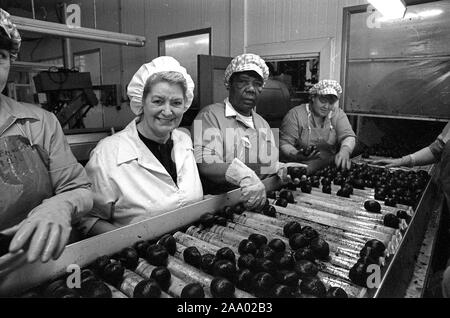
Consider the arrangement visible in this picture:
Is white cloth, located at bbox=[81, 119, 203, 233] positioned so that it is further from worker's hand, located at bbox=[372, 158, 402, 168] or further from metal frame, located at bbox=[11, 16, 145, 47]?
worker's hand, located at bbox=[372, 158, 402, 168]

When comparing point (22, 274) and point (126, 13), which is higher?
point (126, 13)

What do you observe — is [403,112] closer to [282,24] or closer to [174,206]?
[282,24]

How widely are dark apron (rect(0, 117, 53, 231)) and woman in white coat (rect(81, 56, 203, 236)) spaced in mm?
387

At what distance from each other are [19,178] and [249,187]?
3.52 feet

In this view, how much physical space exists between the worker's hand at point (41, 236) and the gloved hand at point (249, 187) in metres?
0.97

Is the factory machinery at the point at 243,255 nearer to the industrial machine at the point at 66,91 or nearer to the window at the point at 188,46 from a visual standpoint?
the industrial machine at the point at 66,91

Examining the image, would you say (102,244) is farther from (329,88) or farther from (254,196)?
(329,88)

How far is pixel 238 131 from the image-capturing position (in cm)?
257

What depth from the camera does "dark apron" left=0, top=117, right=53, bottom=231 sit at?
1.21 metres

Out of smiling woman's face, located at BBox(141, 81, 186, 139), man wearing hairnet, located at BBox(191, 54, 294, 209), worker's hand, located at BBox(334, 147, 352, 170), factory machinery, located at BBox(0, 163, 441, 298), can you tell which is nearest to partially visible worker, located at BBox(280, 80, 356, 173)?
worker's hand, located at BBox(334, 147, 352, 170)

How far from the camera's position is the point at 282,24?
463 centimetres

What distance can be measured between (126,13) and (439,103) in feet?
19.5

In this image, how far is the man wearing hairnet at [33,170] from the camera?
1.15 m

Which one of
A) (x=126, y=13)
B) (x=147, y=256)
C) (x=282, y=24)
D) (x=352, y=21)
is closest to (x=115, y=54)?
(x=126, y=13)
